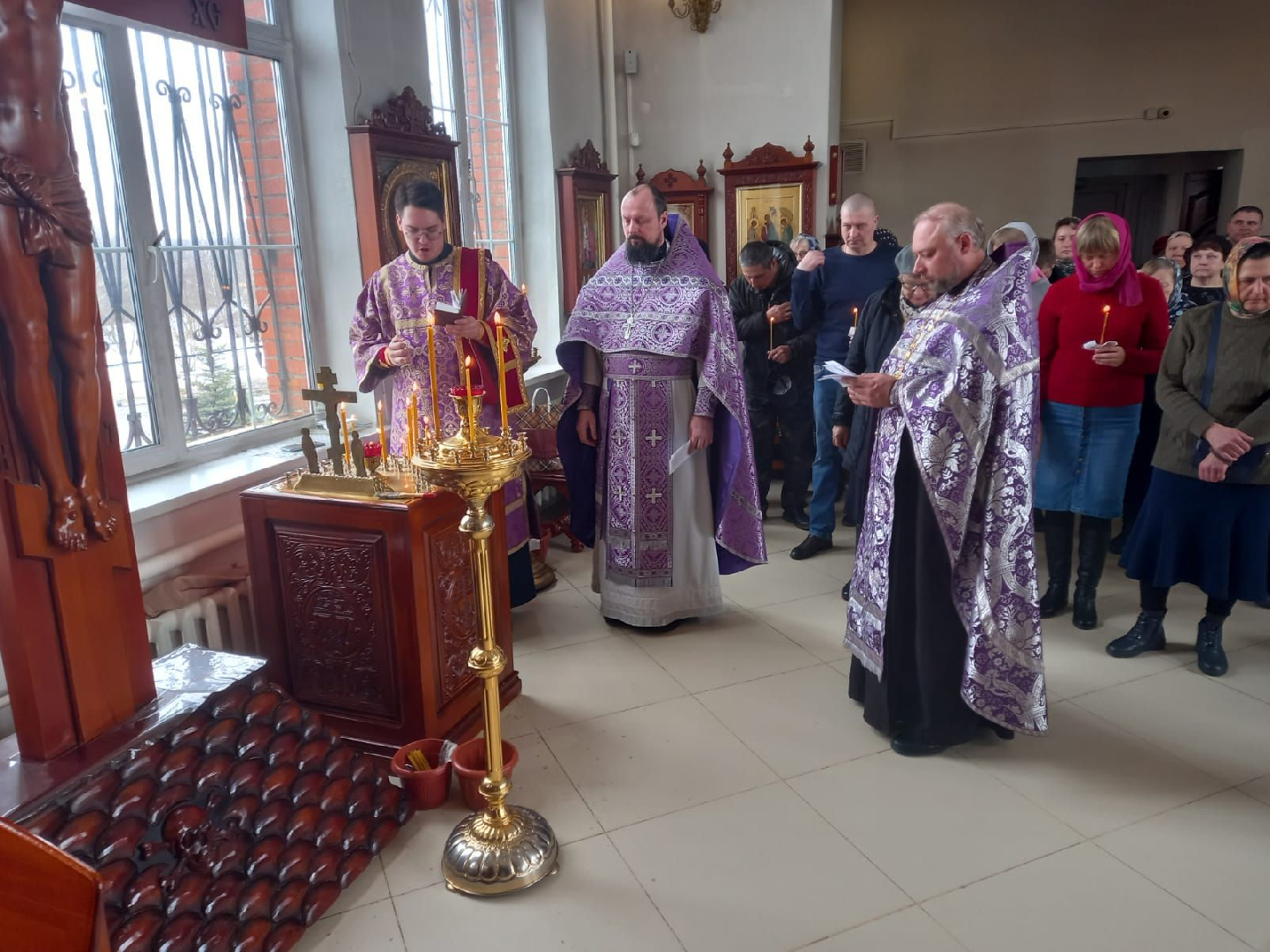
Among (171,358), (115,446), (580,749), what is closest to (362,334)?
(171,358)

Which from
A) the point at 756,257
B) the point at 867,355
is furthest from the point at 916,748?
the point at 756,257

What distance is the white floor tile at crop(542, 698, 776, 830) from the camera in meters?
2.46

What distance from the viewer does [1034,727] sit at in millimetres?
2504

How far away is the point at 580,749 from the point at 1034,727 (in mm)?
1324

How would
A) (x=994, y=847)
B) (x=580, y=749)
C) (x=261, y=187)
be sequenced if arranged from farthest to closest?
1. (x=261, y=187)
2. (x=580, y=749)
3. (x=994, y=847)

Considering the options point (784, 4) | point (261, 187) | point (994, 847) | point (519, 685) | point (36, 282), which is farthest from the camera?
point (784, 4)

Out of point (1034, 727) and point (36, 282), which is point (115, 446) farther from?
point (1034, 727)

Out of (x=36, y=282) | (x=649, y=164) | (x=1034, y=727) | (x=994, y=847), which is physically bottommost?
(x=994, y=847)

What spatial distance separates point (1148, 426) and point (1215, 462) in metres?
1.11

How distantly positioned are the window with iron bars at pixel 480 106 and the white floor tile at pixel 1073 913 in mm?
4088

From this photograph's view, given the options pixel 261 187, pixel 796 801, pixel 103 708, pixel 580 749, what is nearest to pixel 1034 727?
pixel 796 801

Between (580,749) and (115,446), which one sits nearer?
(115,446)

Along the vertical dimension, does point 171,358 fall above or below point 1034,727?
above

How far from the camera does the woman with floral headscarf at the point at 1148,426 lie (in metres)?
3.93
